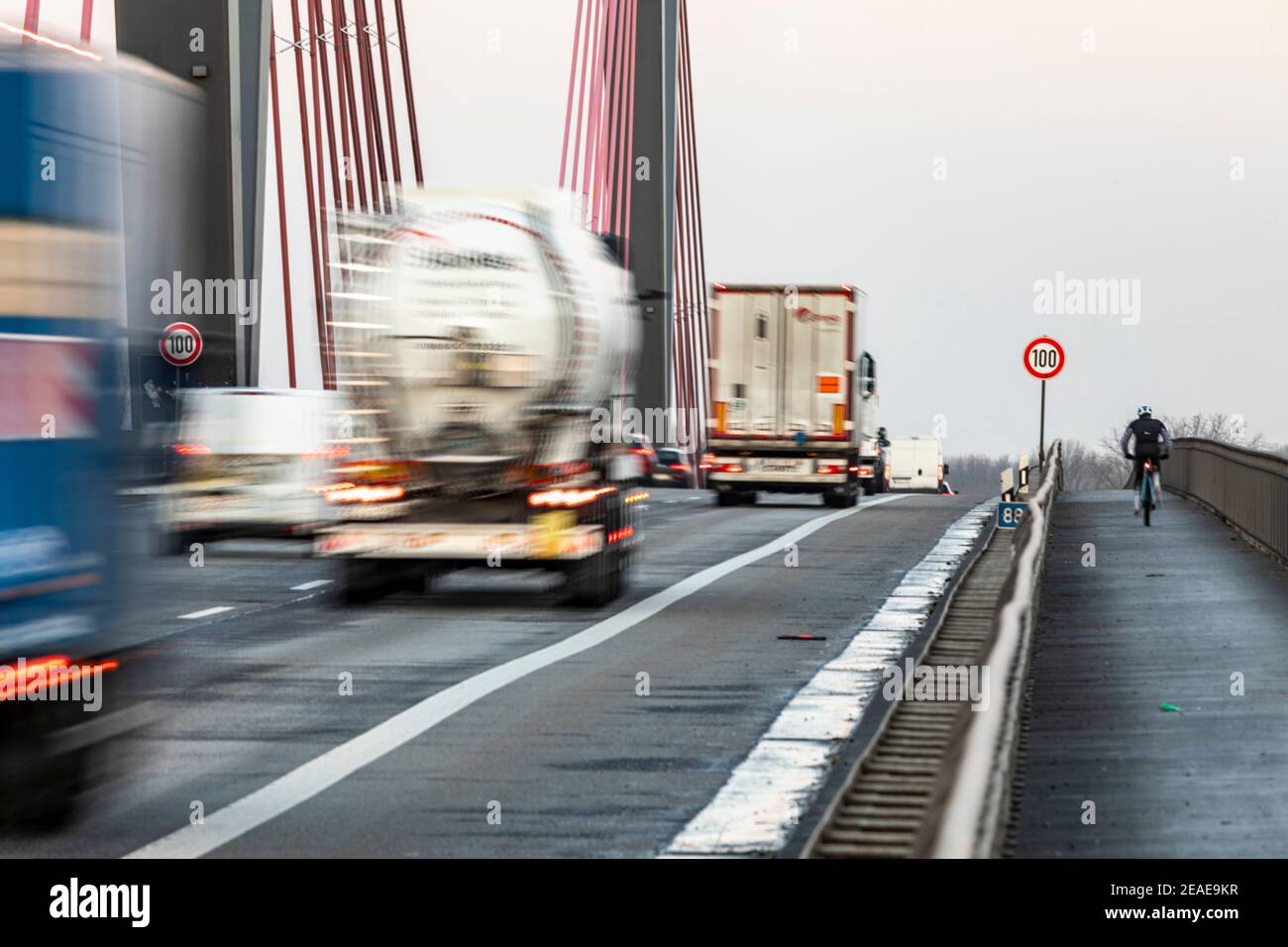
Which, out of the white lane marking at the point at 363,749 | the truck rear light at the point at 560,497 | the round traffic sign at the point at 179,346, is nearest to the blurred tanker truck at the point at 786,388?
the round traffic sign at the point at 179,346

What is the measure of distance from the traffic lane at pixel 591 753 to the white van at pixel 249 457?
5.67 metres

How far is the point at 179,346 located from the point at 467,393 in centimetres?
471

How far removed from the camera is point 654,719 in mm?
11422

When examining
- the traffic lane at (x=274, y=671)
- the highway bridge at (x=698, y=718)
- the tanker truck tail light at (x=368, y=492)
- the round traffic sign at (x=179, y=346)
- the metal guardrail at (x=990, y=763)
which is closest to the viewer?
the metal guardrail at (x=990, y=763)

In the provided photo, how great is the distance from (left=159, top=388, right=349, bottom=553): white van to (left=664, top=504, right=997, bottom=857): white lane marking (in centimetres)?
685

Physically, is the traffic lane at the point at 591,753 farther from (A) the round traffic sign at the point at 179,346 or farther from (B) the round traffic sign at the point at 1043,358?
(B) the round traffic sign at the point at 1043,358

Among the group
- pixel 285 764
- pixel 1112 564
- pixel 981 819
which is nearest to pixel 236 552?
pixel 1112 564

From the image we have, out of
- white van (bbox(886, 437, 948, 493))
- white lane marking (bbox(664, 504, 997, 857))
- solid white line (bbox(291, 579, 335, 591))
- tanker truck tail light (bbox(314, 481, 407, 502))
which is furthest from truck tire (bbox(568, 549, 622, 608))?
white van (bbox(886, 437, 948, 493))

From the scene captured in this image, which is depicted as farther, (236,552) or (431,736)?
(236,552)

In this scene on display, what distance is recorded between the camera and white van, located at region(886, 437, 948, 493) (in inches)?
3462

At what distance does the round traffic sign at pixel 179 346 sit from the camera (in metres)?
9.15
